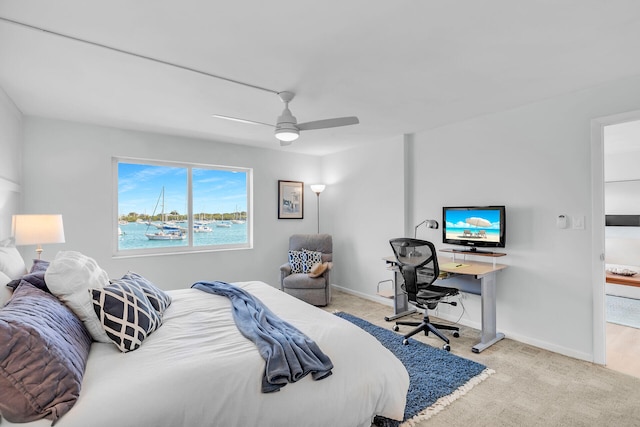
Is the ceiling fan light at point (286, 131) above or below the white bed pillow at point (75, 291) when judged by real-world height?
above

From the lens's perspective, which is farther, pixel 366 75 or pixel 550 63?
pixel 366 75

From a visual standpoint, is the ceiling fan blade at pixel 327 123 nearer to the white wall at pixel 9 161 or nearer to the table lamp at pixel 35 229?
the table lamp at pixel 35 229

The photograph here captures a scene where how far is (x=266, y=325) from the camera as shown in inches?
74.5

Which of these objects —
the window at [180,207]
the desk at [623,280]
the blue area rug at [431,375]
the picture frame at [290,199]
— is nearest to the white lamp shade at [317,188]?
the picture frame at [290,199]

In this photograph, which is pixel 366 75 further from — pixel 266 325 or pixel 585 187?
pixel 585 187

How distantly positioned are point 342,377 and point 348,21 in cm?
199

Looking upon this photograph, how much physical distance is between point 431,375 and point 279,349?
1.65 m

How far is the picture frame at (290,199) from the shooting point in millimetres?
5418

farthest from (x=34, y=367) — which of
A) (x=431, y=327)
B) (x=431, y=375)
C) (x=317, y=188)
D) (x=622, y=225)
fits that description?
(x=622, y=225)

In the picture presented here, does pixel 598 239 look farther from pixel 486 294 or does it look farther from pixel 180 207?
pixel 180 207

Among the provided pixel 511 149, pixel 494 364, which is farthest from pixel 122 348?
pixel 511 149

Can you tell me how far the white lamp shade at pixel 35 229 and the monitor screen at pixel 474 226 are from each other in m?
4.08

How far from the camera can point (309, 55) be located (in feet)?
Answer: 7.26

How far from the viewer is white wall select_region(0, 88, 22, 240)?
282 cm
